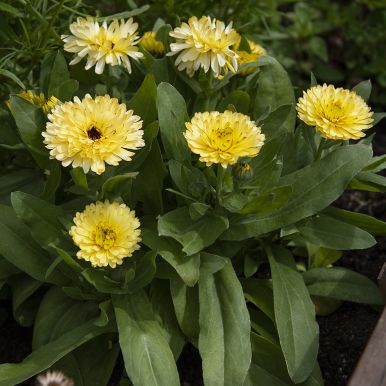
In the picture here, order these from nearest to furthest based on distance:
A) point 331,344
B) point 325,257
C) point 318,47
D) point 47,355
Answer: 1. point 47,355
2. point 331,344
3. point 325,257
4. point 318,47

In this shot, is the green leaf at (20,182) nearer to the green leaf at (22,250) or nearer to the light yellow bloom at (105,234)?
the green leaf at (22,250)

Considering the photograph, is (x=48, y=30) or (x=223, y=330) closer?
(x=223, y=330)

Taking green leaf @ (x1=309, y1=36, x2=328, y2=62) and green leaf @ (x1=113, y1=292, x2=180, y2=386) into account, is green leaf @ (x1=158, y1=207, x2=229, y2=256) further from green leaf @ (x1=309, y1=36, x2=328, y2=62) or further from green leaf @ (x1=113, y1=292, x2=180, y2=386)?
green leaf @ (x1=309, y1=36, x2=328, y2=62)

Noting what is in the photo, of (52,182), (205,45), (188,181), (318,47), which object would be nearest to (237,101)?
(205,45)

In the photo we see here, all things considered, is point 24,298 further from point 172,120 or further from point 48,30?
point 48,30

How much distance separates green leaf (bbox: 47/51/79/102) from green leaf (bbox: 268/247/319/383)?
2.43 ft

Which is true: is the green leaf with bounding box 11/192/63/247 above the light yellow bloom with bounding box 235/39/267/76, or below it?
below

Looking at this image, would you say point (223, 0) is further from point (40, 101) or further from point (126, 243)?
point (126, 243)

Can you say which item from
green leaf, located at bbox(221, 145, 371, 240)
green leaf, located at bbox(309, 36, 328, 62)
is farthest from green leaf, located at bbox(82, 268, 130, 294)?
green leaf, located at bbox(309, 36, 328, 62)

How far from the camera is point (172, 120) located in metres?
1.93

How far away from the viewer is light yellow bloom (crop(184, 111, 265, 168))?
1686 millimetres

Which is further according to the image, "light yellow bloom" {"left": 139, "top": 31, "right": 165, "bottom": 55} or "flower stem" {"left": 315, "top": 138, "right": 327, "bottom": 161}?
"light yellow bloom" {"left": 139, "top": 31, "right": 165, "bottom": 55}

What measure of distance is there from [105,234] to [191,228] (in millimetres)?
269

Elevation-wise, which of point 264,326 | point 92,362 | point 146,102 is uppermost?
point 146,102
